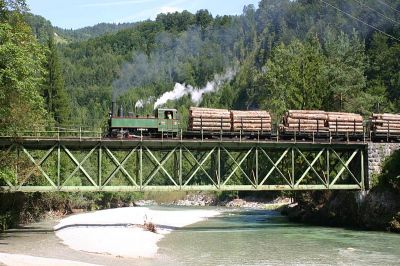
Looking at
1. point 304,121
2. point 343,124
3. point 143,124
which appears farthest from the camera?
point 343,124

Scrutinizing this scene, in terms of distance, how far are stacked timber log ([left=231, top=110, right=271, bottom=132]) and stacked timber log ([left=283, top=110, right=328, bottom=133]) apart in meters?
1.83

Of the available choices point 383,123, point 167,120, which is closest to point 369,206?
point 383,123

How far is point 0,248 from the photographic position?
27297mm

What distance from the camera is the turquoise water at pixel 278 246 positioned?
26.2 metres

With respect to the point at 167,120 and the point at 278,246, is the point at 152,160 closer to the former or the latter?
the point at 167,120

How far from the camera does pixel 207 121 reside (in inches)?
1577

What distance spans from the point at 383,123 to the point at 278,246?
705 inches

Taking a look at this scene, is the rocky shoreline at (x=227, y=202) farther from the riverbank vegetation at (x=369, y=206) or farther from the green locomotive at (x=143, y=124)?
the green locomotive at (x=143, y=124)

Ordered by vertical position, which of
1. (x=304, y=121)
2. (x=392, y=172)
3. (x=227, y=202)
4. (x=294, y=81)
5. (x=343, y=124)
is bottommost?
(x=227, y=202)

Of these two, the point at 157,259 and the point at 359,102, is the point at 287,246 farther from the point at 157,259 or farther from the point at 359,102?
the point at 359,102

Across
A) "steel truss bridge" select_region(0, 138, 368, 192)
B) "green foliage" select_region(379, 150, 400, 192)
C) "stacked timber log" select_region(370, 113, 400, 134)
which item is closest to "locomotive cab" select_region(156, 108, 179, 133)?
"steel truss bridge" select_region(0, 138, 368, 192)

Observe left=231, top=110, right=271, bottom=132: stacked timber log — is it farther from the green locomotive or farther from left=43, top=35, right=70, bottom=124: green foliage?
left=43, top=35, right=70, bottom=124: green foliage

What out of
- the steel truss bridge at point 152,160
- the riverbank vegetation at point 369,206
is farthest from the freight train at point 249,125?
the riverbank vegetation at point 369,206

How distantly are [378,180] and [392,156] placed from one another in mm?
2127
